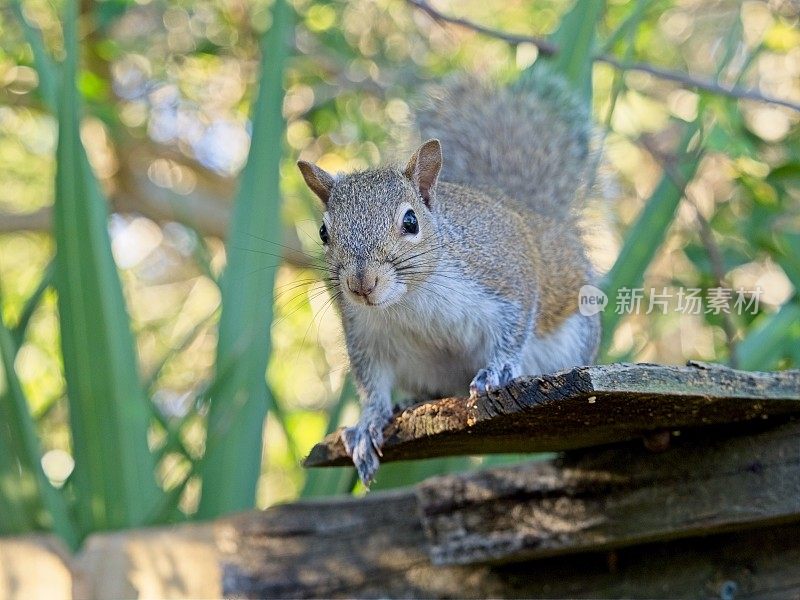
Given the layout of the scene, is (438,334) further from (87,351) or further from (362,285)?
(87,351)

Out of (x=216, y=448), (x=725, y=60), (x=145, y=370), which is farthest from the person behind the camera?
(x=145, y=370)

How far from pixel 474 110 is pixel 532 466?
75 cm

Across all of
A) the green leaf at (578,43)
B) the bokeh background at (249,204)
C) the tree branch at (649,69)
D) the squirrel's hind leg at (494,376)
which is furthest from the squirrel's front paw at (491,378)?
the green leaf at (578,43)

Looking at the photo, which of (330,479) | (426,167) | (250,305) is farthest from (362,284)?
(330,479)

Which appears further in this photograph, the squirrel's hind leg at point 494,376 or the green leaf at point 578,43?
the green leaf at point 578,43

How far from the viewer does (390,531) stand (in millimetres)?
1428

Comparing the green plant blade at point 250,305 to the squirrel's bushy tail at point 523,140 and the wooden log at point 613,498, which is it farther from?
the wooden log at point 613,498

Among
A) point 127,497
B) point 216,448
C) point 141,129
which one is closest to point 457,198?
point 216,448

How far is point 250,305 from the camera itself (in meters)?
1.76

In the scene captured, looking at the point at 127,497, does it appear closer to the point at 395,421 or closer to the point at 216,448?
the point at 216,448

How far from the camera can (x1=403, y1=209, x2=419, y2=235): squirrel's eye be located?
136 cm

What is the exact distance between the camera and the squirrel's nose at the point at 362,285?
4.04 feet

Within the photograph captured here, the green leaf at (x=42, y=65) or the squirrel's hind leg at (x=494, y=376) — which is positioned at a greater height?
the green leaf at (x=42, y=65)

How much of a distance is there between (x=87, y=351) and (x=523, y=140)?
790mm
